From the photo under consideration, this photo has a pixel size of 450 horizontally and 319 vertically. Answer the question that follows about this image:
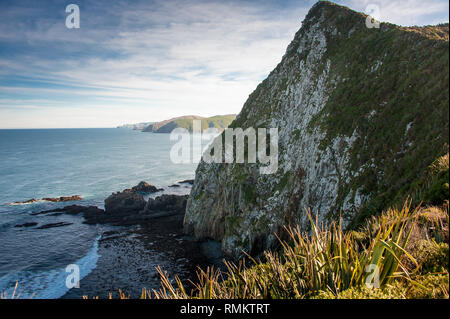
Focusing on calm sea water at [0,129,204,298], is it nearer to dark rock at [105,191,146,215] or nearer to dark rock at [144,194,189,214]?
dark rock at [105,191,146,215]

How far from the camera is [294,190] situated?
26516 millimetres

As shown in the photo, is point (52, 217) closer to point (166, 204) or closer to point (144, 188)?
point (166, 204)

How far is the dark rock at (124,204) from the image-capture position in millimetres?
49594

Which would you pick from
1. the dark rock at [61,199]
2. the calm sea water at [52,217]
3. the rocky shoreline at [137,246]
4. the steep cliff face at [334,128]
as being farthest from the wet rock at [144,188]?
the steep cliff face at [334,128]

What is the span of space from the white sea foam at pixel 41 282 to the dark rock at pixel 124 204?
18175 millimetres

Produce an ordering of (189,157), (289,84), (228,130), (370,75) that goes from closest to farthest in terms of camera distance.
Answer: (370,75)
(289,84)
(228,130)
(189,157)

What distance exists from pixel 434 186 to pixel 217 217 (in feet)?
99.8

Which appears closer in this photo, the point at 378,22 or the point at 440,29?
the point at 440,29

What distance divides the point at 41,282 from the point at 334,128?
34836 millimetres

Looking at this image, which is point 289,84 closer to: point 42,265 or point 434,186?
point 434,186

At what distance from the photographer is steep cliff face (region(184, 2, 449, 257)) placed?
53.1 ft

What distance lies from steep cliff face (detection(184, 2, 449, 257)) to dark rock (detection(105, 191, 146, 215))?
15408mm

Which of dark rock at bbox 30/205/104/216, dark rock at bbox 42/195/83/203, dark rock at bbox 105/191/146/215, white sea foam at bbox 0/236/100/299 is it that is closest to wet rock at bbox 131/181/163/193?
dark rock at bbox 105/191/146/215

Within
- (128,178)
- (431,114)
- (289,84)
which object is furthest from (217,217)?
(128,178)
